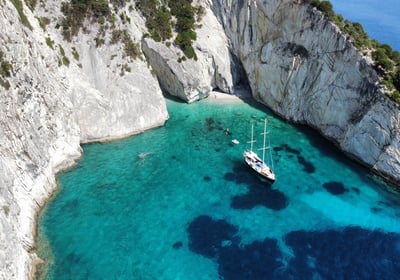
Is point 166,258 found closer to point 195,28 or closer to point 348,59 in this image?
point 348,59

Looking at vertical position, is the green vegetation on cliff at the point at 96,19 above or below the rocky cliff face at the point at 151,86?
above

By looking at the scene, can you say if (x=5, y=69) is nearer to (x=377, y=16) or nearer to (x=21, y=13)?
(x=21, y=13)

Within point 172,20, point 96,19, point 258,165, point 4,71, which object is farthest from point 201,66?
point 4,71

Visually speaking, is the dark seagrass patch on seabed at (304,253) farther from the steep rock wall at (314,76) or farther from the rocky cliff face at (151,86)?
the rocky cliff face at (151,86)

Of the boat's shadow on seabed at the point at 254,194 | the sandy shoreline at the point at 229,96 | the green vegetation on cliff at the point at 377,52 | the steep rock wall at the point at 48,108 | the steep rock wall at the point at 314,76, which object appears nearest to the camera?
the steep rock wall at the point at 48,108

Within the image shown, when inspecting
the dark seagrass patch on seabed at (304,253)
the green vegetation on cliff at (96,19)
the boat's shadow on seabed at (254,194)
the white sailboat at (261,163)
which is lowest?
the dark seagrass patch on seabed at (304,253)

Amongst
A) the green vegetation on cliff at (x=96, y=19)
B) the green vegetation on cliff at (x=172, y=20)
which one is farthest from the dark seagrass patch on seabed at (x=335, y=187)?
the green vegetation on cliff at (x=96, y=19)

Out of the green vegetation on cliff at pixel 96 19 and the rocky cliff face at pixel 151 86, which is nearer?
the rocky cliff face at pixel 151 86
